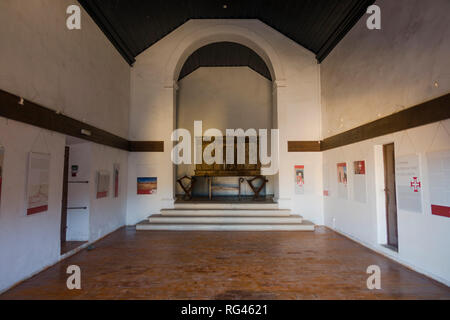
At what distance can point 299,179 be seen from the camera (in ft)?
23.8

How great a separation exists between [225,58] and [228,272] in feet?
27.7

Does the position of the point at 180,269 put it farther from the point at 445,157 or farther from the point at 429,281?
the point at 445,157

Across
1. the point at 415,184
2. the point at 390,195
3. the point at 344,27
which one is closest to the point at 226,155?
the point at 344,27

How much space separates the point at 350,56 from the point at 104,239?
7213 millimetres

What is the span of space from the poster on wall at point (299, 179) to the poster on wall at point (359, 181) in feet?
6.06

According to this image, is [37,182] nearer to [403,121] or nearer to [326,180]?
[403,121]

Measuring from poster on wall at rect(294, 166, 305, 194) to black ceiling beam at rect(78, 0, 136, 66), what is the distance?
602 centimetres

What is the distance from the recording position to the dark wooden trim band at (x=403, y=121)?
3.30 m

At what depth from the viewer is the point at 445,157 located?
3275 mm

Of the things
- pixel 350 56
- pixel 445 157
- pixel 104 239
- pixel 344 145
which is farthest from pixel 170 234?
pixel 350 56

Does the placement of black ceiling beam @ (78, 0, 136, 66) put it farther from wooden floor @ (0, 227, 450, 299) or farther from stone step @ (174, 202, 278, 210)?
wooden floor @ (0, 227, 450, 299)

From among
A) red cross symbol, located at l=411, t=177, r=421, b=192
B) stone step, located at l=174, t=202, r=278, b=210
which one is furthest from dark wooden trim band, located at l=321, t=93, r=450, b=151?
stone step, located at l=174, t=202, r=278, b=210

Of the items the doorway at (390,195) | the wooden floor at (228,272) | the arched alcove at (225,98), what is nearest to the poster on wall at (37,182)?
the wooden floor at (228,272)

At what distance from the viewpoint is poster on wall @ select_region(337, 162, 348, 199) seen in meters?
5.89
